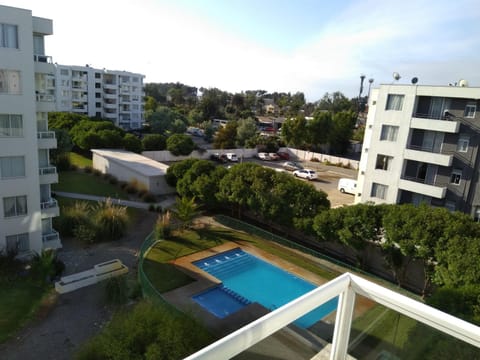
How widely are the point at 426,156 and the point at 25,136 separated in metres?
27.6

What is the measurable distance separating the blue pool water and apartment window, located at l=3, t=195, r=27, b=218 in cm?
1061

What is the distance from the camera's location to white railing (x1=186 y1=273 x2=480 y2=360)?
8.25 feet

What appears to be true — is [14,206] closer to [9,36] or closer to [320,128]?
[9,36]

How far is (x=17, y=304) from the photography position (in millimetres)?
16797

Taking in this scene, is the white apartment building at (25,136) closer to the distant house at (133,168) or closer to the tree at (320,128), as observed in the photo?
the distant house at (133,168)

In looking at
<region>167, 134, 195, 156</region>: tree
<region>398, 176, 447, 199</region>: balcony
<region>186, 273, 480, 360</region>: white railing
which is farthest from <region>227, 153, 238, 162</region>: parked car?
<region>186, 273, 480, 360</region>: white railing

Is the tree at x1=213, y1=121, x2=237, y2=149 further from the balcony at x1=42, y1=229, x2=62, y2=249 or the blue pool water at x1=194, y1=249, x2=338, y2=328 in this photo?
the balcony at x1=42, y1=229, x2=62, y2=249

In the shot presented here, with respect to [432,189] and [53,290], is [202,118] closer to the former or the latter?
[432,189]

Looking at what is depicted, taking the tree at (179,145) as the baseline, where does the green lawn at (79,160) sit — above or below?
below

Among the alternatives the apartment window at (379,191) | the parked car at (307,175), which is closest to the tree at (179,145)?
the parked car at (307,175)

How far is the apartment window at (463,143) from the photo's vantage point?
26328 mm

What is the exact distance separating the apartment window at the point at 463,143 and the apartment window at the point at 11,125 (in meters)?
29.4

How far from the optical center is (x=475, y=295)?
13.3 meters

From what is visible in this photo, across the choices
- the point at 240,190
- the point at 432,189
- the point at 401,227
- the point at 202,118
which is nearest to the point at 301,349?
the point at 401,227
